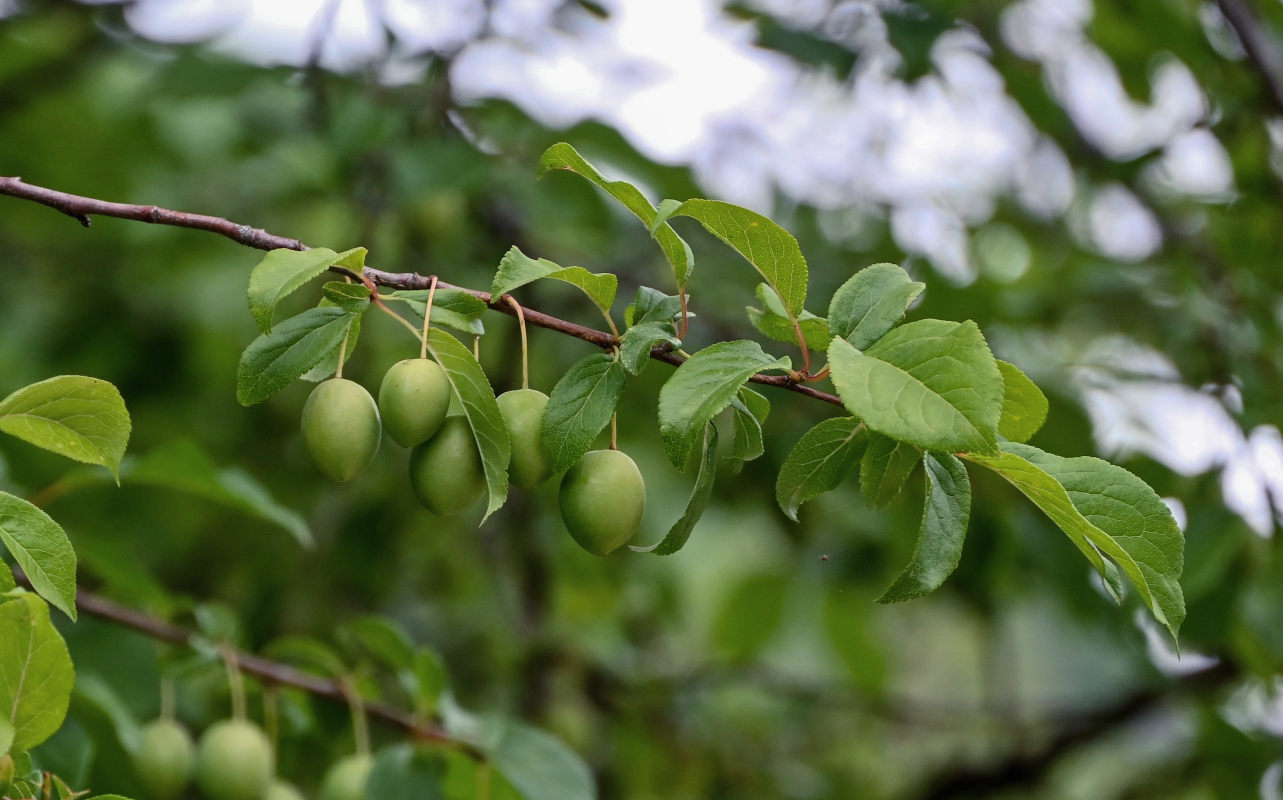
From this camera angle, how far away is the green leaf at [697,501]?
0.89 m

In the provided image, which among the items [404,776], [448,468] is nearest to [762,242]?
[448,468]

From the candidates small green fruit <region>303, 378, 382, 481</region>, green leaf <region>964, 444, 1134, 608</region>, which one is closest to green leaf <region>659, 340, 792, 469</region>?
green leaf <region>964, 444, 1134, 608</region>

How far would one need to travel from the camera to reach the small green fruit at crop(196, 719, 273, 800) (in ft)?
4.63

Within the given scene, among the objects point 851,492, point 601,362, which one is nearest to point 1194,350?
point 851,492

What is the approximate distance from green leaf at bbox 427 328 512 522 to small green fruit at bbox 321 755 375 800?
72 cm

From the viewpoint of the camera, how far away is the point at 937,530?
0.87 m

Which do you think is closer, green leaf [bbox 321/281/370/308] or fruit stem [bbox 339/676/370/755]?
green leaf [bbox 321/281/370/308]

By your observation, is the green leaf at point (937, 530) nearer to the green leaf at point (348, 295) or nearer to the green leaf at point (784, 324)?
the green leaf at point (784, 324)

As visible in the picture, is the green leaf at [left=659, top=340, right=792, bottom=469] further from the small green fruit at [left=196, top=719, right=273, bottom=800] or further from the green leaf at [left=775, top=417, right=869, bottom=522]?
the small green fruit at [left=196, top=719, right=273, bottom=800]

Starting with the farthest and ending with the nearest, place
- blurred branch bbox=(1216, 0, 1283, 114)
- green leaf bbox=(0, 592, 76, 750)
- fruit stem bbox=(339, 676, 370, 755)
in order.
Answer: blurred branch bbox=(1216, 0, 1283, 114)
fruit stem bbox=(339, 676, 370, 755)
green leaf bbox=(0, 592, 76, 750)

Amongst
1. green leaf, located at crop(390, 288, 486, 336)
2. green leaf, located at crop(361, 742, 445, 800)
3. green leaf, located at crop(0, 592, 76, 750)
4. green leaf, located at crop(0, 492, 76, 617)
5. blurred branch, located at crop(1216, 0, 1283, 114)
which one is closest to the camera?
green leaf, located at crop(0, 592, 76, 750)

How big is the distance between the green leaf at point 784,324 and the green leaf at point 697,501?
97mm

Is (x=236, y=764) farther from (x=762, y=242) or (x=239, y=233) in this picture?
(x=762, y=242)

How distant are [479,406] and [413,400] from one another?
0.05m
